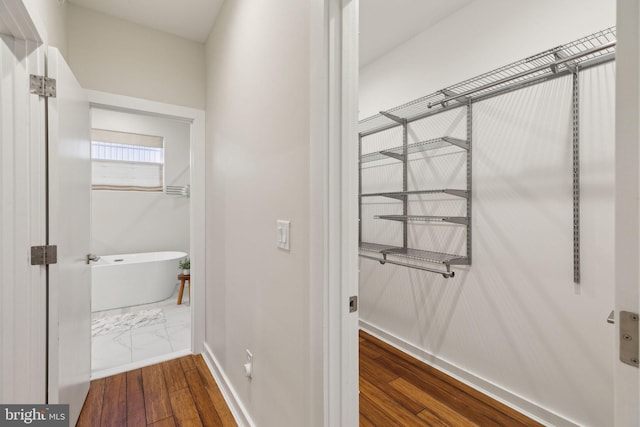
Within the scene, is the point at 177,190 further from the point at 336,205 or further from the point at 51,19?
the point at 336,205

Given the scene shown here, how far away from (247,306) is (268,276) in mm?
363

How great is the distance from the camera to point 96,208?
12.6 feet

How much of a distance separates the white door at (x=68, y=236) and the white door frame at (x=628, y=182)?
6.52ft

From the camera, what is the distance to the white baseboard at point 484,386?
1.62m

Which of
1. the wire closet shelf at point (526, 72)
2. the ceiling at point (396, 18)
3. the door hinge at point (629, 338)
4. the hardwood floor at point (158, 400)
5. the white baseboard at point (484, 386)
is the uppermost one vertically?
the ceiling at point (396, 18)

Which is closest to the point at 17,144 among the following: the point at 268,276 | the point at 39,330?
the point at 39,330

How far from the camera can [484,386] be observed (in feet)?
6.24

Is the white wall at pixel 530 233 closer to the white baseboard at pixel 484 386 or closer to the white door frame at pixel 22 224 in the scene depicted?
the white baseboard at pixel 484 386

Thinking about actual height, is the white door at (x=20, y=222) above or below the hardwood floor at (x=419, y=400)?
above

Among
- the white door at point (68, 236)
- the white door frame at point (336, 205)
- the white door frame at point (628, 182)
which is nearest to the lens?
the white door frame at point (628, 182)

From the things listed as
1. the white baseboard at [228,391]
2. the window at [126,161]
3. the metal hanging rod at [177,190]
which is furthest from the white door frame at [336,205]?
the window at [126,161]

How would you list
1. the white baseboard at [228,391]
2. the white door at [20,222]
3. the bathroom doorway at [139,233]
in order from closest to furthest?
1. the white door at [20,222]
2. the white baseboard at [228,391]
3. the bathroom doorway at [139,233]

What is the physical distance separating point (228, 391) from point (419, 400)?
47.2 inches

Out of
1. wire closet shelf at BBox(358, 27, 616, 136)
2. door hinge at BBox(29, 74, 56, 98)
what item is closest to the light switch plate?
door hinge at BBox(29, 74, 56, 98)
